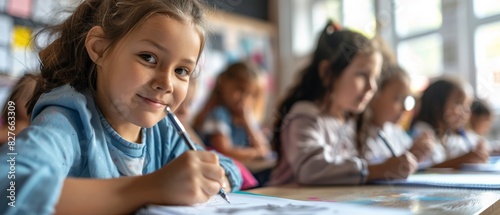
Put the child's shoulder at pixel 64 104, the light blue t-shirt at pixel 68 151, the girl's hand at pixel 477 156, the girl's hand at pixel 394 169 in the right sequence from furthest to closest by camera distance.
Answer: the girl's hand at pixel 477 156 < the girl's hand at pixel 394 169 < the child's shoulder at pixel 64 104 < the light blue t-shirt at pixel 68 151

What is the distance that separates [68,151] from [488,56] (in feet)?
5.26

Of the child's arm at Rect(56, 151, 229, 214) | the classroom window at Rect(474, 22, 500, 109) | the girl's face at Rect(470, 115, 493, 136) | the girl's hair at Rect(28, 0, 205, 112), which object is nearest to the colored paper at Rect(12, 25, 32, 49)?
the girl's hair at Rect(28, 0, 205, 112)

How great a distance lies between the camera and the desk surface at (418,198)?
1.66 ft

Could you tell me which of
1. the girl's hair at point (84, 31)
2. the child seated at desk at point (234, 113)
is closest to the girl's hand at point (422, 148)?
the girl's hair at point (84, 31)

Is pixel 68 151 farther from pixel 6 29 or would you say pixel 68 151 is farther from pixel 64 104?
pixel 6 29

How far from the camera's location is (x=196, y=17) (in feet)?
1.87

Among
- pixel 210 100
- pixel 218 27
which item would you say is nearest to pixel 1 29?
pixel 210 100

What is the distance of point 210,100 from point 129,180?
165 centimetres

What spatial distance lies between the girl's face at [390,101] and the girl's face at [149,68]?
0.96 metres

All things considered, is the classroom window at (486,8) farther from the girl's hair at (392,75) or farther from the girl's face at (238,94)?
the girl's face at (238,94)

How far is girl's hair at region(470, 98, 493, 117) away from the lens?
1734 millimetres

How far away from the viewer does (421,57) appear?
5.12 ft

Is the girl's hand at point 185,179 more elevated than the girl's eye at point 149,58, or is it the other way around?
the girl's eye at point 149,58

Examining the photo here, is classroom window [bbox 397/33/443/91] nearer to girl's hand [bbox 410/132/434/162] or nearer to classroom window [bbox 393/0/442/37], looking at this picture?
classroom window [bbox 393/0/442/37]
